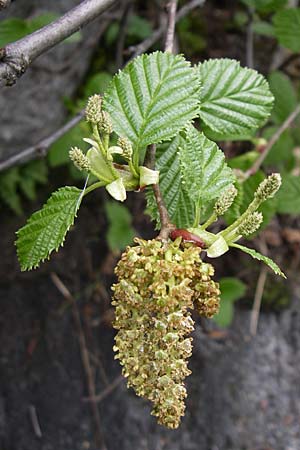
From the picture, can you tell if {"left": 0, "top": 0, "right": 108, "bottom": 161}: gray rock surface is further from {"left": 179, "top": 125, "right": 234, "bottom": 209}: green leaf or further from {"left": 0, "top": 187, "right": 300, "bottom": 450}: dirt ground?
{"left": 179, "top": 125, "right": 234, "bottom": 209}: green leaf

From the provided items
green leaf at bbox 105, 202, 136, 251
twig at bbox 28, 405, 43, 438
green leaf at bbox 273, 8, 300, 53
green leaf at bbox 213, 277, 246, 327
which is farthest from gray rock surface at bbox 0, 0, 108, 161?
twig at bbox 28, 405, 43, 438

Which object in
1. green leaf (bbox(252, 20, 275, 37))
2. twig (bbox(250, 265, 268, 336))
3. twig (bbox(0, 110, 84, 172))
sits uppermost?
twig (bbox(0, 110, 84, 172))

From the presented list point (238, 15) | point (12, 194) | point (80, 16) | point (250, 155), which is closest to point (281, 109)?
point (250, 155)

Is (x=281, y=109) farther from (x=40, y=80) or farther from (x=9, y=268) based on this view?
(x=9, y=268)

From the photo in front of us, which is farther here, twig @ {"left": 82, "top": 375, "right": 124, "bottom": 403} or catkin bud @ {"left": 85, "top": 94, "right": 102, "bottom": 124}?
twig @ {"left": 82, "top": 375, "right": 124, "bottom": 403}

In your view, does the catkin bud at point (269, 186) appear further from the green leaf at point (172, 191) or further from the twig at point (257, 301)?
the twig at point (257, 301)

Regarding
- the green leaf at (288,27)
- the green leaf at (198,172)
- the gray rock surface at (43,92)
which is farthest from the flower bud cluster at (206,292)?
the gray rock surface at (43,92)
